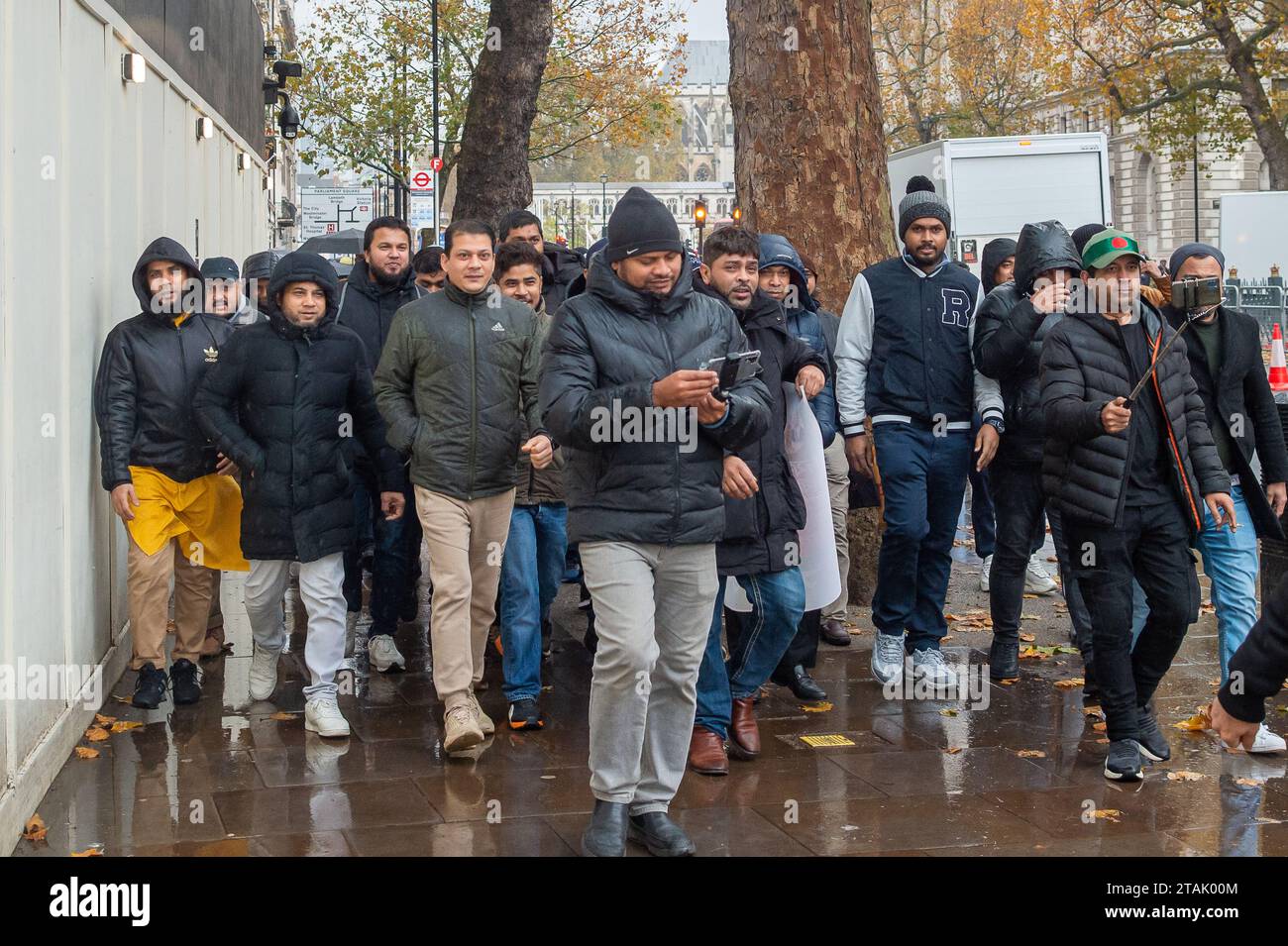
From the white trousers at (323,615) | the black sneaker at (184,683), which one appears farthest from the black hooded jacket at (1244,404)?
the black sneaker at (184,683)

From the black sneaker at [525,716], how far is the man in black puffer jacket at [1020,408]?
7.93 ft

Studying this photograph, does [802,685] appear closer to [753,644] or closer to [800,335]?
[753,644]

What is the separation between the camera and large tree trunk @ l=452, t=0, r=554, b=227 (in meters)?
16.7

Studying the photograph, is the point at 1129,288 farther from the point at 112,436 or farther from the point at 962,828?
the point at 112,436

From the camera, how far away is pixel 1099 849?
5445 mm

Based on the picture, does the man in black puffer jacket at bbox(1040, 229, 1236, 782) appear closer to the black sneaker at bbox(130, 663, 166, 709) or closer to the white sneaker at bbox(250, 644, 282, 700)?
the white sneaker at bbox(250, 644, 282, 700)

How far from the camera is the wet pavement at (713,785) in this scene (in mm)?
5578

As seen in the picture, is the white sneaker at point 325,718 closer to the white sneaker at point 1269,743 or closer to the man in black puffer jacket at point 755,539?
the man in black puffer jacket at point 755,539

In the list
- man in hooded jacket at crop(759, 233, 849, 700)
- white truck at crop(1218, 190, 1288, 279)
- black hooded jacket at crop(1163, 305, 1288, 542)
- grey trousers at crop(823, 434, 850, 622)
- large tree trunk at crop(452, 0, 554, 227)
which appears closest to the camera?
black hooded jacket at crop(1163, 305, 1288, 542)

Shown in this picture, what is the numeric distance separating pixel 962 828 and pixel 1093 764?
1107mm

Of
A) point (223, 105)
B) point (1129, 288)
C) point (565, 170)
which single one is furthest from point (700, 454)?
point (565, 170)

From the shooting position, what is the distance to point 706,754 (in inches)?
254

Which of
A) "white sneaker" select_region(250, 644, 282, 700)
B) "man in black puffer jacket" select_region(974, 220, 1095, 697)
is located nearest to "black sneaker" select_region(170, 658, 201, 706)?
"white sneaker" select_region(250, 644, 282, 700)

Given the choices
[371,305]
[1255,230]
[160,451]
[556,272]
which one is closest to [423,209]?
[1255,230]
